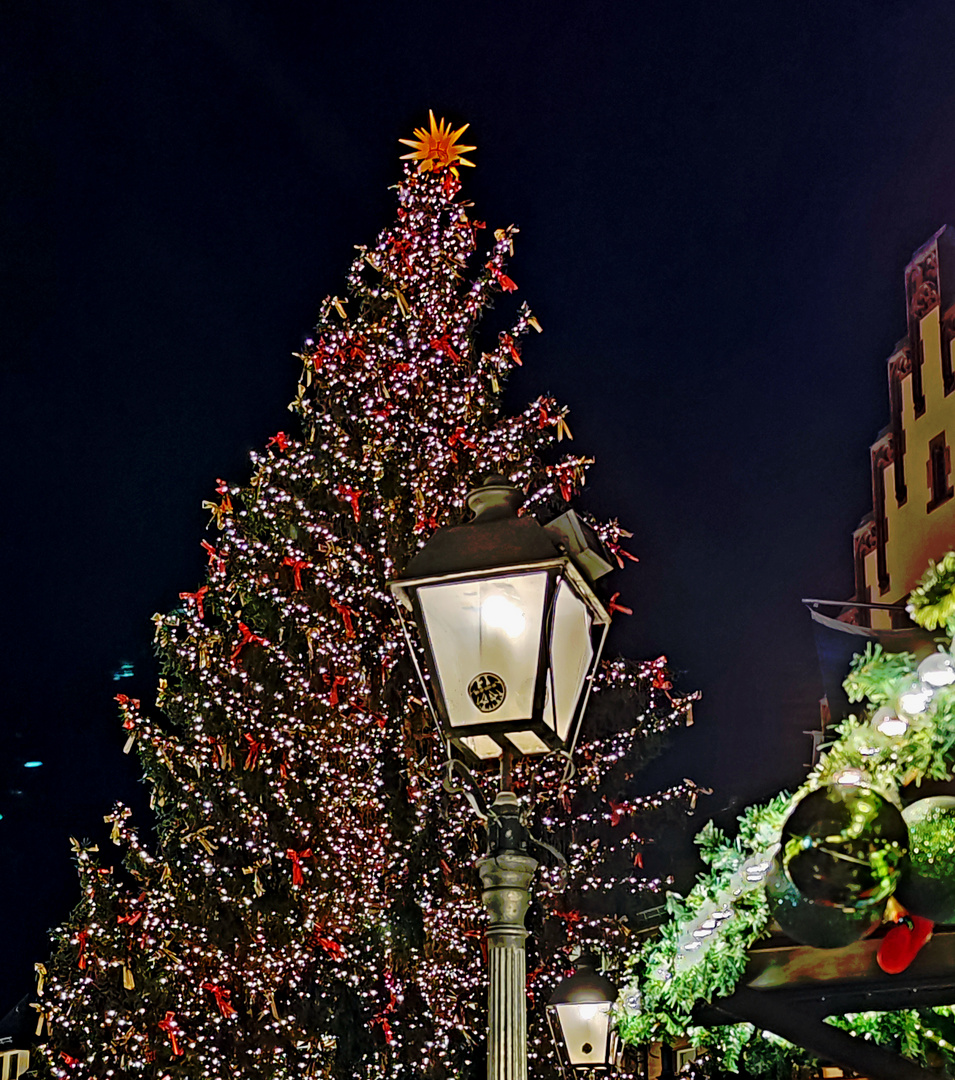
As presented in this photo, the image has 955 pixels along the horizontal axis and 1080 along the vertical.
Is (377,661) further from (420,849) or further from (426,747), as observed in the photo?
(420,849)

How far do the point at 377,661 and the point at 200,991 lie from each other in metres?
3.47

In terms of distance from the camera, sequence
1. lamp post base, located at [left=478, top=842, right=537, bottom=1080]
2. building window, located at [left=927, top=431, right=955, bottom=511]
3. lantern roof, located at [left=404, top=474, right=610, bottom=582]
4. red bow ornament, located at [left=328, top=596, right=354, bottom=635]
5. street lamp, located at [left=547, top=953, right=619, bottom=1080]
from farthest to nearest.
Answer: building window, located at [left=927, top=431, right=955, bottom=511] < red bow ornament, located at [left=328, top=596, right=354, bottom=635] < street lamp, located at [left=547, top=953, right=619, bottom=1080] < lantern roof, located at [left=404, top=474, right=610, bottom=582] < lamp post base, located at [left=478, top=842, right=537, bottom=1080]

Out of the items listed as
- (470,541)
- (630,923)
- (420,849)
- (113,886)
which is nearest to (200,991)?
(113,886)

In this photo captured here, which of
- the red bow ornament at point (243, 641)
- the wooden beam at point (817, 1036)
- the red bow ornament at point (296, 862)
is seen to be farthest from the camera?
the red bow ornament at point (243, 641)

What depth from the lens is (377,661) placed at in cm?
1386

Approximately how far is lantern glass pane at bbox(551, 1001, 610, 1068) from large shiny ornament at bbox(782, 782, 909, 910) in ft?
18.7

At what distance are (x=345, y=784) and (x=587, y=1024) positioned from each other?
15.7 ft

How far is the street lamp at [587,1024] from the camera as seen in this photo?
28.3ft

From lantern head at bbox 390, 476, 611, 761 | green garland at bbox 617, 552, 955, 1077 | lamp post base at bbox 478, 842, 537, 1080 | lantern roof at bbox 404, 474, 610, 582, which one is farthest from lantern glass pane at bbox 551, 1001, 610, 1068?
lantern roof at bbox 404, 474, 610, 582

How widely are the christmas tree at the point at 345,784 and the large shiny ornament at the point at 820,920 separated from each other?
9.17m

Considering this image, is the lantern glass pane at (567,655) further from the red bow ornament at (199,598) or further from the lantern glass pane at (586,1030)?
the red bow ornament at (199,598)

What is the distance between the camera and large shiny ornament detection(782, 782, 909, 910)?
123 inches

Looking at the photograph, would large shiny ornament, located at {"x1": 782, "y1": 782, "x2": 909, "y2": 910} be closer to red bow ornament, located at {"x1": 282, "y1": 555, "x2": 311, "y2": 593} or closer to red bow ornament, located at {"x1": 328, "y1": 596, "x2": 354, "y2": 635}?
red bow ornament, located at {"x1": 328, "y1": 596, "x2": 354, "y2": 635}

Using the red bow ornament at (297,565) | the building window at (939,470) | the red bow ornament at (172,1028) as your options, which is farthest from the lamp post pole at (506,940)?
the building window at (939,470)
